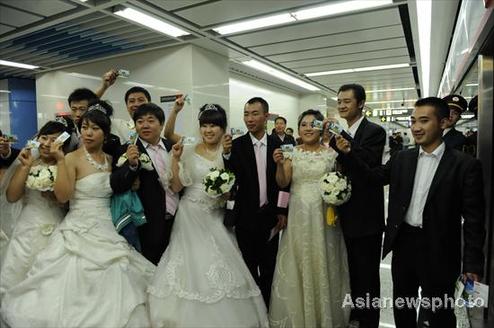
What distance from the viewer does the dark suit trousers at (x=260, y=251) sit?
A: 2906 mm

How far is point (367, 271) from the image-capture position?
8.59 ft

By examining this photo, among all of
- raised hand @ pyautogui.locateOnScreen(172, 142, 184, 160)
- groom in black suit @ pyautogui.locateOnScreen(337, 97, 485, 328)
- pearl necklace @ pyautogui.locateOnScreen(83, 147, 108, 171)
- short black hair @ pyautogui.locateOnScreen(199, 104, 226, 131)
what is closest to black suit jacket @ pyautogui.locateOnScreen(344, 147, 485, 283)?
groom in black suit @ pyautogui.locateOnScreen(337, 97, 485, 328)

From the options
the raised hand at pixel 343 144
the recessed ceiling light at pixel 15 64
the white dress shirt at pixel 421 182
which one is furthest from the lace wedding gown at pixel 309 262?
the recessed ceiling light at pixel 15 64

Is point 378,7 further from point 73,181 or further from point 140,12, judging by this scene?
point 73,181

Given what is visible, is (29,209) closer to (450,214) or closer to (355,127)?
(355,127)

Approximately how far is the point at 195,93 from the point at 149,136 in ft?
12.3

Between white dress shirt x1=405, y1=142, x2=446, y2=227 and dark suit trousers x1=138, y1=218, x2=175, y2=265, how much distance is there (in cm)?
178

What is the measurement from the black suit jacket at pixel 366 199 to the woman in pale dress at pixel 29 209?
220 centimetres

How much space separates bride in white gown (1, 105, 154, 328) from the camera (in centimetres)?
236

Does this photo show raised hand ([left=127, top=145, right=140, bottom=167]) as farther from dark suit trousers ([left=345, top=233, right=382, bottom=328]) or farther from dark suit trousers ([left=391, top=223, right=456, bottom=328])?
dark suit trousers ([left=391, top=223, right=456, bottom=328])

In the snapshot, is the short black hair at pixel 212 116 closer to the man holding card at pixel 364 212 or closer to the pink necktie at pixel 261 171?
the pink necktie at pixel 261 171

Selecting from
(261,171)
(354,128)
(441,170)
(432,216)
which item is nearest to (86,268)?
(261,171)

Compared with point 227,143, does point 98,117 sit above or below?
above

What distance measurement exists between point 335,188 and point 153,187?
4.52ft
